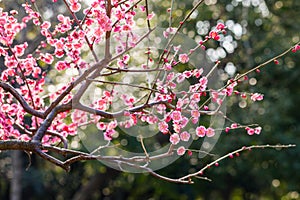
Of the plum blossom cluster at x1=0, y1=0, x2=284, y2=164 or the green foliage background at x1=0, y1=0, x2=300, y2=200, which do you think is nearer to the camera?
the plum blossom cluster at x1=0, y1=0, x2=284, y2=164

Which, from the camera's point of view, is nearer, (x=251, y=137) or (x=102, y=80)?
(x=102, y=80)

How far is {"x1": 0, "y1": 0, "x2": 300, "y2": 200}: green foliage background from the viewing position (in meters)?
8.18

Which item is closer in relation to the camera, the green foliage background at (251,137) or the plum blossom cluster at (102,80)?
the plum blossom cluster at (102,80)

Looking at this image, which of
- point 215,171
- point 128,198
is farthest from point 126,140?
point 128,198

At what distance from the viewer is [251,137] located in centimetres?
807

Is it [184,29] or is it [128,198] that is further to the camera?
[128,198]

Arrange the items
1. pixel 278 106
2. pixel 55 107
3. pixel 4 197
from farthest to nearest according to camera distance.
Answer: pixel 4 197, pixel 278 106, pixel 55 107

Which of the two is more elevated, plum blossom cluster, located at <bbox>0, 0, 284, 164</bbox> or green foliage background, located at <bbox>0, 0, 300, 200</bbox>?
plum blossom cluster, located at <bbox>0, 0, 284, 164</bbox>

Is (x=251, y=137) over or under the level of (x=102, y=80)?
under

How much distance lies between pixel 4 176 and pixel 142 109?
7.73 m

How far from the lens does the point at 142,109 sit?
8.53ft

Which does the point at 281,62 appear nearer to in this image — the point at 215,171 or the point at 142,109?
the point at 215,171

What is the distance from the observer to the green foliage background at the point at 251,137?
8180mm

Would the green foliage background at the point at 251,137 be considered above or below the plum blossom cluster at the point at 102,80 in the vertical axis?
below
